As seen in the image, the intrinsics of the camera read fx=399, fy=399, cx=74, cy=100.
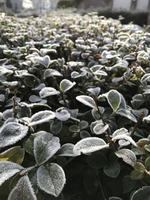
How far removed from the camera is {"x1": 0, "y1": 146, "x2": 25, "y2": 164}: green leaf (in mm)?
928

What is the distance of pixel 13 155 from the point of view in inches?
36.6

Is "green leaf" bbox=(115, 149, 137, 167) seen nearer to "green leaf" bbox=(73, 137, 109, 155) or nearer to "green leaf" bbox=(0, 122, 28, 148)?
"green leaf" bbox=(73, 137, 109, 155)

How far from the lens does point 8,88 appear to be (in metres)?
1.39

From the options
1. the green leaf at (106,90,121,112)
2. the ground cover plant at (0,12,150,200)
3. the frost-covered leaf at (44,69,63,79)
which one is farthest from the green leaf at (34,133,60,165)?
the frost-covered leaf at (44,69,63,79)

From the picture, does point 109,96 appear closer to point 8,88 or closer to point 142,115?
point 142,115

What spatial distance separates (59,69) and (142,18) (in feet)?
49.5

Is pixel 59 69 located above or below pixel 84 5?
above

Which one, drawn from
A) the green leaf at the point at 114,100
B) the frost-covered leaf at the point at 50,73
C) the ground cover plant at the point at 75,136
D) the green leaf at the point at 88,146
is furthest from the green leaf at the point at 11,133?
the frost-covered leaf at the point at 50,73

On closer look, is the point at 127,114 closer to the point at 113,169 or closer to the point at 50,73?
the point at 113,169

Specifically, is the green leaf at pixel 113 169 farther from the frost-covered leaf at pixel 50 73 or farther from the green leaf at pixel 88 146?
the frost-covered leaf at pixel 50 73

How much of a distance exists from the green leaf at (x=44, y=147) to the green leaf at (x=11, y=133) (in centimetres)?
4

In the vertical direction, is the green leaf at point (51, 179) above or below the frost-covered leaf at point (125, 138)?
below

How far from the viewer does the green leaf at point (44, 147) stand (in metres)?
0.88

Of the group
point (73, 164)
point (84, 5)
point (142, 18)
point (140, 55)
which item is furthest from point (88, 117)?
point (84, 5)
